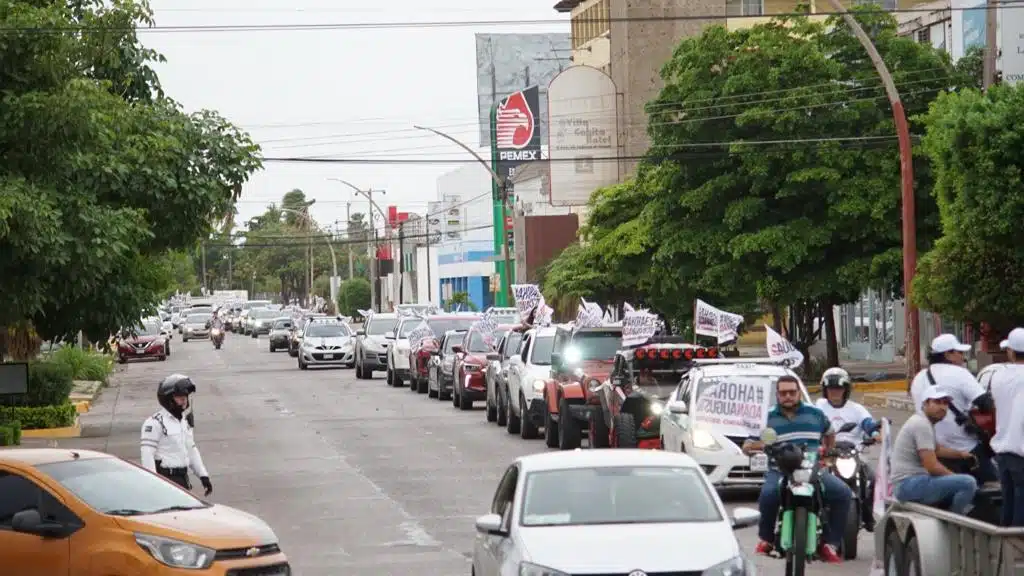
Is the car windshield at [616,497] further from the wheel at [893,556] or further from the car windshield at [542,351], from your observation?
the car windshield at [542,351]

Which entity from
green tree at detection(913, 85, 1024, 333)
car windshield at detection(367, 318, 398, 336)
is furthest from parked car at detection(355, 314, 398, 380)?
green tree at detection(913, 85, 1024, 333)

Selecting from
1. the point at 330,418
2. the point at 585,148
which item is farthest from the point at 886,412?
the point at 585,148

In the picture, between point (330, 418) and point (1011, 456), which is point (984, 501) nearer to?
point (1011, 456)

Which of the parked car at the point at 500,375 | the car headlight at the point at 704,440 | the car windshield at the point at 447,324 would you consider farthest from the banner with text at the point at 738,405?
the car windshield at the point at 447,324

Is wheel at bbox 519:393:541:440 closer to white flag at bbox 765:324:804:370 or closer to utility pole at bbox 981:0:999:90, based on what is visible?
white flag at bbox 765:324:804:370

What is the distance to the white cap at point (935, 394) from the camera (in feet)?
40.8

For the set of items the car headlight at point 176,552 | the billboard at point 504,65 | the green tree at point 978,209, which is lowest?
the car headlight at point 176,552

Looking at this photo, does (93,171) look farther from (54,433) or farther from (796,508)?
(796,508)

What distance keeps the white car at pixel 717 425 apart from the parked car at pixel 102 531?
7.54 metres

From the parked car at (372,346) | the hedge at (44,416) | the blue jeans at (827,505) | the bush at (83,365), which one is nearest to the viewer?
the blue jeans at (827,505)

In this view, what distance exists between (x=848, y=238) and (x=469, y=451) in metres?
13.3

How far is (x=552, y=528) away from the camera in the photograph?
1145 cm

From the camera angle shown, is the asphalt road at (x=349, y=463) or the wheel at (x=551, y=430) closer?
the asphalt road at (x=349, y=463)

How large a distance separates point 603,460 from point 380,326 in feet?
139
